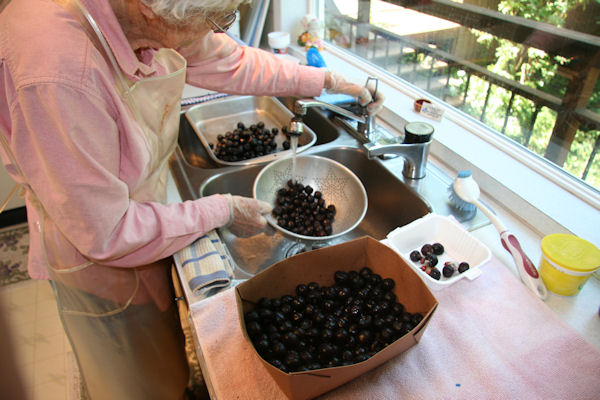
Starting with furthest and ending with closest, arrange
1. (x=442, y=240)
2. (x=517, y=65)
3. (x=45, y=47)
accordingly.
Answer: (x=517, y=65) → (x=442, y=240) → (x=45, y=47)

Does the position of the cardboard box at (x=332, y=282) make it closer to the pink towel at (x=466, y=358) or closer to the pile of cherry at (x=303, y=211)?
the pink towel at (x=466, y=358)

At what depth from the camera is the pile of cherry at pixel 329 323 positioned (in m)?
0.70

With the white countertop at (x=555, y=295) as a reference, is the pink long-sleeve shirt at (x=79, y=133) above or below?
above

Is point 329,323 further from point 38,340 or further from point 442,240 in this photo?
point 38,340

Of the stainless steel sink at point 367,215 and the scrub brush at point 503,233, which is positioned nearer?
the scrub brush at point 503,233

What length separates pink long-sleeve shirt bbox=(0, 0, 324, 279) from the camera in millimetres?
660

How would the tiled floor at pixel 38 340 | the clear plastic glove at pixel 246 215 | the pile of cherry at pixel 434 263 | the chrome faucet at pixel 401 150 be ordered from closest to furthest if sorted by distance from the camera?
the pile of cherry at pixel 434 263 < the clear plastic glove at pixel 246 215 < the chrome faucet at pixel 401 150 < the tiled floor at pixel 38 340

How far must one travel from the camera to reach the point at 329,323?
2.46ft

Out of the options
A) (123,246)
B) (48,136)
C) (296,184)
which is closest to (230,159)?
(296,184)

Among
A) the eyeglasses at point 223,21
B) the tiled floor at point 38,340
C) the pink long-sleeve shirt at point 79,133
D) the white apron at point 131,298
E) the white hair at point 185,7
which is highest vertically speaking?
the white hair at point 185,7

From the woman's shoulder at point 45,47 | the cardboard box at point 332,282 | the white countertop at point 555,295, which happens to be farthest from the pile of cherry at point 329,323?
the woman's shoulder at point 45,47

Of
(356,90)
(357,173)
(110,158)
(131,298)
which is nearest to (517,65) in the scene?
(356,90)

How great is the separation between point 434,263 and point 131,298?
83 cm

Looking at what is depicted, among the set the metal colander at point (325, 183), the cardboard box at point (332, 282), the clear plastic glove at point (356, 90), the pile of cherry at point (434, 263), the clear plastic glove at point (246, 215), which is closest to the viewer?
the cardboard box at point (332, 282)
